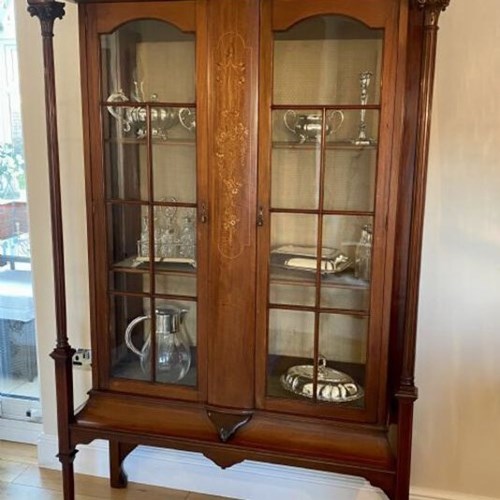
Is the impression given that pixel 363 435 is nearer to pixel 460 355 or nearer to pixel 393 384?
pixel 393 384

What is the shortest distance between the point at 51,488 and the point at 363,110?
195 centimetres

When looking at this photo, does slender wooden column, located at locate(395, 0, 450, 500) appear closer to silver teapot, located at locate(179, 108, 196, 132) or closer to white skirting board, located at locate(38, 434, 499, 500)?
white skirting board, located at locate(38, 434, 499, 500)

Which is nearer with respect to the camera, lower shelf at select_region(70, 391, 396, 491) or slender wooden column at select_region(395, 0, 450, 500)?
slender wooden column at select_region(395, 0, 450, 500)

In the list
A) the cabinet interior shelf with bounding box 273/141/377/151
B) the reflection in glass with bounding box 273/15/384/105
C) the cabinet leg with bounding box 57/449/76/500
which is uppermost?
the reflection in glass with bounding box 273/15/384/105

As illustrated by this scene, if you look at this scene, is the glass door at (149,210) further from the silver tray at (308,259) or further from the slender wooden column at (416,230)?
the slender wooden column at (416,230)

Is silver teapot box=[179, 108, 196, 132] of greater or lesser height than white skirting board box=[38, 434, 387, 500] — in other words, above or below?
above

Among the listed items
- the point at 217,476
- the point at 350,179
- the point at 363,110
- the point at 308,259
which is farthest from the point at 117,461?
the point at 363,110

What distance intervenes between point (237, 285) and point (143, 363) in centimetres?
48

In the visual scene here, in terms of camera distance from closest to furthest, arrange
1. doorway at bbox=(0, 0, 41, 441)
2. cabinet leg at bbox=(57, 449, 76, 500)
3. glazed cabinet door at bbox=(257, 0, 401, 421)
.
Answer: glazed cabinet door at bbox=(257, 0, 401, 421), cabinet leg at bbox=(57, 449, 76, 500), doorway at bbox=(0, 0, 41, 441)

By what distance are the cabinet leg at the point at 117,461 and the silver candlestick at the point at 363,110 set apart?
61.6 inches

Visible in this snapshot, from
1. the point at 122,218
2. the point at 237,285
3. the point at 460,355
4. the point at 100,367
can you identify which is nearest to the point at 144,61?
the point at 122,218

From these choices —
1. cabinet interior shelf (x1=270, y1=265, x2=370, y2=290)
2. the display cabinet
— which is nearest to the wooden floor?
the display cabinet

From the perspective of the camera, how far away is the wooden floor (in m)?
2.38

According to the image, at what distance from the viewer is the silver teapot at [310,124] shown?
1769 millimetres
